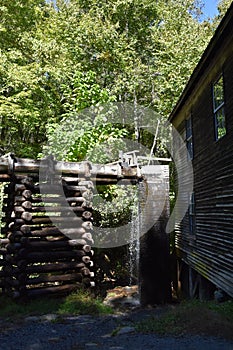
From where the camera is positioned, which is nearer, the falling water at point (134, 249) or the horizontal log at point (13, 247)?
the horizontal log at point (13, 247)

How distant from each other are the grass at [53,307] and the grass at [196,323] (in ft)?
6.77

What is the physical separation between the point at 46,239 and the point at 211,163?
4.60m

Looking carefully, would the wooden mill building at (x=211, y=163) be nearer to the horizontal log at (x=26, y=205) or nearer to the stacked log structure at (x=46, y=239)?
the stacked log structure at (x=46, y=239)

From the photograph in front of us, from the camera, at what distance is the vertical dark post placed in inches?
358

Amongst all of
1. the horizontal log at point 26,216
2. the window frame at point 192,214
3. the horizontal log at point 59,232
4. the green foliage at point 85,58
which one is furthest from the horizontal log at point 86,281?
the green foliage at point 85,58

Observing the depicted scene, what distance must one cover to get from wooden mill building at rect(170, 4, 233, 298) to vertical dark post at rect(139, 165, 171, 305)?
1.11 metres

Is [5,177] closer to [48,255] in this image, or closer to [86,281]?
[48,255]

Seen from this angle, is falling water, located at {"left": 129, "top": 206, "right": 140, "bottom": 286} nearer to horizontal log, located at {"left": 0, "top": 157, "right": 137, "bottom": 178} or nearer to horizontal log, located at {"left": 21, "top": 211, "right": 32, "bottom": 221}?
horizontal log, located at {"left": 0, "top": 157, "right": 137, "bottom": 178}

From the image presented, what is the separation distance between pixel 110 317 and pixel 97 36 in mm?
15030

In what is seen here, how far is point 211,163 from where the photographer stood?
366 inches

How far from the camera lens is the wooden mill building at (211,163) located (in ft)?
25.5

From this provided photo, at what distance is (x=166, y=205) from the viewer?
9.51 m

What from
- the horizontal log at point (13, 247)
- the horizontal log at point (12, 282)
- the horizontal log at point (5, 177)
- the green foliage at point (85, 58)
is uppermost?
the green foliage at point (85, 58)

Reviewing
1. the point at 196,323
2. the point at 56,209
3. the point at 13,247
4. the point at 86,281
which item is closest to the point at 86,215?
the point at 56,209
